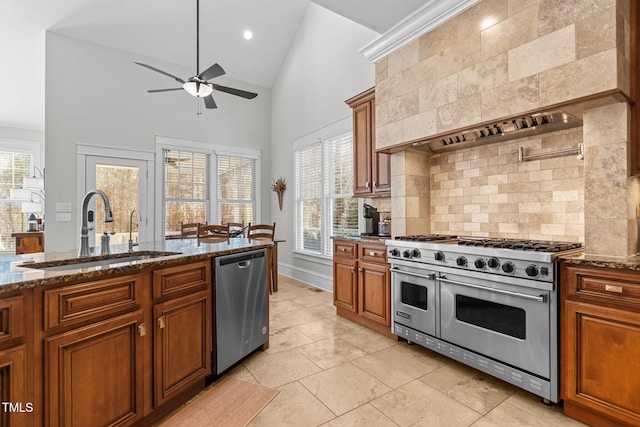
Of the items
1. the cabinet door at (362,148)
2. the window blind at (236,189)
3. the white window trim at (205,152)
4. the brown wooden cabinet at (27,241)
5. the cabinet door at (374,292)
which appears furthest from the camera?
the window blind at (236,189)

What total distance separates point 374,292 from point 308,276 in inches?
95.4

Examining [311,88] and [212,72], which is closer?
[212,72]

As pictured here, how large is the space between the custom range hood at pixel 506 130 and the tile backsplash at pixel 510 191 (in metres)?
0.08

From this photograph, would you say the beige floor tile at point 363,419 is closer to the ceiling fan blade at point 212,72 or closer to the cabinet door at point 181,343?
the cabinet door at point 181,343

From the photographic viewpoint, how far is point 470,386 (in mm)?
2234

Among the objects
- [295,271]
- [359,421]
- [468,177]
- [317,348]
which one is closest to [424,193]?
[468,177]

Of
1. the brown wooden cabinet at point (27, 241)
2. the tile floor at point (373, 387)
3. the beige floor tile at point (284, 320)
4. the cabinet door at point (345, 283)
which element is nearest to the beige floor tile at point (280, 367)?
the tile floor at point (373, 387)

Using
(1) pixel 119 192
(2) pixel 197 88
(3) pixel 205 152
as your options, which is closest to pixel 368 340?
(2) pixel 197 88

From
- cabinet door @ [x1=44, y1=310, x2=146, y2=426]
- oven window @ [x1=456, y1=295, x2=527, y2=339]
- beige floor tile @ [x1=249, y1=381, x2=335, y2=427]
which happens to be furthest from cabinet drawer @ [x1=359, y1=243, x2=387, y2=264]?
cabinet door @ [x1=44, y1=310, x2=146, y2=426]

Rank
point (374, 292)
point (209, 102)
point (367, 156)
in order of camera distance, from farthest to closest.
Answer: point (209, 102) → point (367, 156) → point (374, 292)

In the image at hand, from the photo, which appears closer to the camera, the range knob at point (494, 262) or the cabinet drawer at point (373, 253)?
the range knob at point (494, 262)

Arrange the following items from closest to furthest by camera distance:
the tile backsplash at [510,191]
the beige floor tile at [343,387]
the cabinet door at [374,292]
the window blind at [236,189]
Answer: the beige floor tile at [343,387] < the tile backsplash at [510,191] < the cabinet door at [374,292] < the window blind at [236,189]

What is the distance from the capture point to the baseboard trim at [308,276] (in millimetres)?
5058

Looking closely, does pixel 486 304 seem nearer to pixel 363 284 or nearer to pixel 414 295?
pixel 414 295
